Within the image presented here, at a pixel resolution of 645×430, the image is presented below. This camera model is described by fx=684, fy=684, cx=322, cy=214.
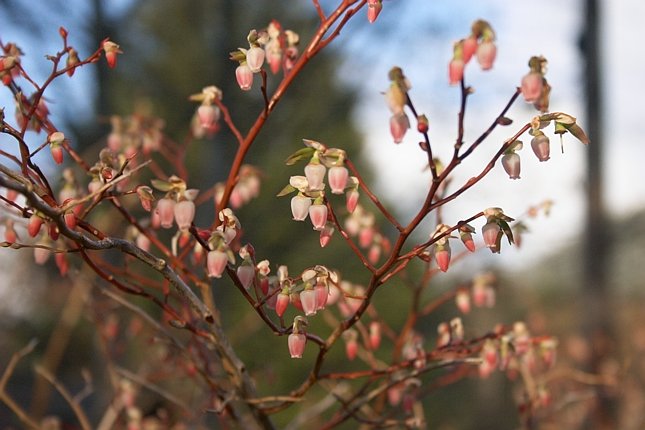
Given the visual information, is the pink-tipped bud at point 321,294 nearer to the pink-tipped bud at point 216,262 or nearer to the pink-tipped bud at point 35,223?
the pink-tipped bud at point 216,262

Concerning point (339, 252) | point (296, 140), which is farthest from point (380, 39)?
point (339, 252)

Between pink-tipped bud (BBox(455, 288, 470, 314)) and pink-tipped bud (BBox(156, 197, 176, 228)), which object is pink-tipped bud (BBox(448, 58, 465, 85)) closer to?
pink-tipped bud (BBox(156, 197, 176, 228))

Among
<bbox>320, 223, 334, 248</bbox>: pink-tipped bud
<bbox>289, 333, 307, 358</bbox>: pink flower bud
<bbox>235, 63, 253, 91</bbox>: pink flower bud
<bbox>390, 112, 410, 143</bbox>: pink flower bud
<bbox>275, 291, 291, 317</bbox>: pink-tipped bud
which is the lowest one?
<bbox>289, 333, 307, 358</bbox>: pink flower bud

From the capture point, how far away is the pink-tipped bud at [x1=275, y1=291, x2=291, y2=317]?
3.30 feet

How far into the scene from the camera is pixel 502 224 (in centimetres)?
96

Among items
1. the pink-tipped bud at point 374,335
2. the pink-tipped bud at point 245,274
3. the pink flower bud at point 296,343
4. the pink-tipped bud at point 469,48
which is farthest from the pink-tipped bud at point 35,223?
the pink-tipped bud at point 374,335

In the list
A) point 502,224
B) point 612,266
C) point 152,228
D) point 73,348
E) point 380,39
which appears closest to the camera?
point 502,224

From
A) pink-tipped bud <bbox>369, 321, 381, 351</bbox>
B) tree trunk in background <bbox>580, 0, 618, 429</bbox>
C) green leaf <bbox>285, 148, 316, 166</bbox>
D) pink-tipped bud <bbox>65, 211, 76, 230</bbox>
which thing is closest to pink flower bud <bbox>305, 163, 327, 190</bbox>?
green leaf <bbox>285, 148, 316, 166</bbox>

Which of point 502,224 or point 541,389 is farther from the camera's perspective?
point 541,389

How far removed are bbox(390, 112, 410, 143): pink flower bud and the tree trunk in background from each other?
411cm

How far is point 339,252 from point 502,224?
6622 millimetres

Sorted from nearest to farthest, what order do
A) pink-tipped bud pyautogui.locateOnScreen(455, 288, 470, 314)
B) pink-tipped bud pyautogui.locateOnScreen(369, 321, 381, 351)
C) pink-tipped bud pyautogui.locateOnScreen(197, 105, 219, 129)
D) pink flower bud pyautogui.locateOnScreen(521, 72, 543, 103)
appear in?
pink flower bud pyautogui.locateOnScreen(521, 72, 543, 103)
pink-tipped bud pyautogui.locateOnScreen(197, 105, 219, 129)
pink-tipped bud pyautogui.locateOnScreen(369, 321, 381, 351)
pink-tipped bud pyautogui.locateOnScreen(455, 288, 470, 314)

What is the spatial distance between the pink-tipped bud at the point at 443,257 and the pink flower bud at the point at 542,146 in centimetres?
19

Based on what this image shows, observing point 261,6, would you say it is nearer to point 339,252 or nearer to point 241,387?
point 339,252
